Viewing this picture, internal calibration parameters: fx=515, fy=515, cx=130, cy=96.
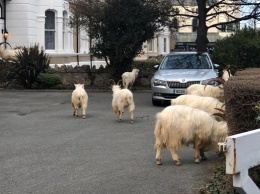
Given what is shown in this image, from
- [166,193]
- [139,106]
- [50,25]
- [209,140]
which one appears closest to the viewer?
[166,193]

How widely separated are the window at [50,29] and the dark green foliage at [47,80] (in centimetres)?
874

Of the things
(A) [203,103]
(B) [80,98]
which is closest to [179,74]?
(B) [80,98]

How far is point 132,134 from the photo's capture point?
1148 cm

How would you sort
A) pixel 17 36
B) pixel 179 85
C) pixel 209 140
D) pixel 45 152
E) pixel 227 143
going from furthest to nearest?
1. pixel 17 36
2. pixel 179 85
3. pixel 45 152
4. pixel 209 140
5. pixel 227 143

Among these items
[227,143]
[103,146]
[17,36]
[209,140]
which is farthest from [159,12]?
[227,143]

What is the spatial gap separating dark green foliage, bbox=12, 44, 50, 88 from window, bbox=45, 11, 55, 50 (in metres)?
8.38

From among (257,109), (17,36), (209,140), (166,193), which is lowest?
(166,193)

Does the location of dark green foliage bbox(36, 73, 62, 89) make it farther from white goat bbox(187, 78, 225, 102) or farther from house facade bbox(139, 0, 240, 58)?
white goat bbox(187, 78, 225, 102)

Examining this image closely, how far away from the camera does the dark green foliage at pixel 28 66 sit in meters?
23.9

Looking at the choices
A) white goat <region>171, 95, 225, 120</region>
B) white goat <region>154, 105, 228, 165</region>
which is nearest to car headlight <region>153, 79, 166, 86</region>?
white goat <region>171, 95, 225, 120</region>

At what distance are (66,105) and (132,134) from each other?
714cm

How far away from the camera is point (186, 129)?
7.62m

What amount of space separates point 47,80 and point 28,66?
1.08 m

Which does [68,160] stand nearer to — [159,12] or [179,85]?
[179,85]
